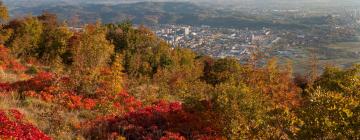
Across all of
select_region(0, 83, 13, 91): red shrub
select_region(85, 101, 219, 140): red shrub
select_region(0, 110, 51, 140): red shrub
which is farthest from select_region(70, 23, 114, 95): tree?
select_region(0, 110, 51, 140): red shrub

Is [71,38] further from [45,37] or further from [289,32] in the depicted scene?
[289,32]

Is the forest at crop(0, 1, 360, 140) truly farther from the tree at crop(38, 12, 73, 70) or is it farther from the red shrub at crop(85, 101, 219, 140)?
the tree at crop(38, 12, 73, 70)

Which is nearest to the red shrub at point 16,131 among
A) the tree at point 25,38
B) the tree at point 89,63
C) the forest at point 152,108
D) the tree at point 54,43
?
the forest at point 152,108

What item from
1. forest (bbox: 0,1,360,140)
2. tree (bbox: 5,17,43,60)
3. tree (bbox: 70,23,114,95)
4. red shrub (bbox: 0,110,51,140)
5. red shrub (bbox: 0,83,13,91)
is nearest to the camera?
forest (bbox: 0,1,360,140)

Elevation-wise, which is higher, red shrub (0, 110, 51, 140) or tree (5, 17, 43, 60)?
red shrub (0, 110, 51, 140)

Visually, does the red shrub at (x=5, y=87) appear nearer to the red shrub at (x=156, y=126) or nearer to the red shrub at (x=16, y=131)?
the red shrub at (x=156, y=126)

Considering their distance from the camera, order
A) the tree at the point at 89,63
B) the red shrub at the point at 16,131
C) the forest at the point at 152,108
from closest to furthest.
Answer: the forest at the point at 152,108 → the red shrub at the point at 16,131 → the tree at the point at 89,63

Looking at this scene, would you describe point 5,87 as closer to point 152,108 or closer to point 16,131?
point 152,108

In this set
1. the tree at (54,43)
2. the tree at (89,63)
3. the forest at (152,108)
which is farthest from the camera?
the tree at (54,43)

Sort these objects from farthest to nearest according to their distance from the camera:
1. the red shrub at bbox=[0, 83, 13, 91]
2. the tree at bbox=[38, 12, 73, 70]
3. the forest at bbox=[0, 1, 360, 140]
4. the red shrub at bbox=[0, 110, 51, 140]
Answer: the tree at bbox=[38, 12, 73, 70]
the red shrub at bbox=[0, 83, 13, 91]
the red shrub at bbox=[0, 110, 51, 140]
the forest at bbox=[0, 1, 360, 140]

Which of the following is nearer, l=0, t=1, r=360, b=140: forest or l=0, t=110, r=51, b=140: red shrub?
l=0, t=1, r=360, b=140: forest

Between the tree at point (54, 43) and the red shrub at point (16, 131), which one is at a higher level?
the red shrub at point (16, 131)

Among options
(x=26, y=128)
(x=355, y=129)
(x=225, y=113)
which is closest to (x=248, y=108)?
(x=225, y=113)

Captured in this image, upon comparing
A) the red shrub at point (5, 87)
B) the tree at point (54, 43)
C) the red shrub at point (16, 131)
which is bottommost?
the tree at point (54, 43)
